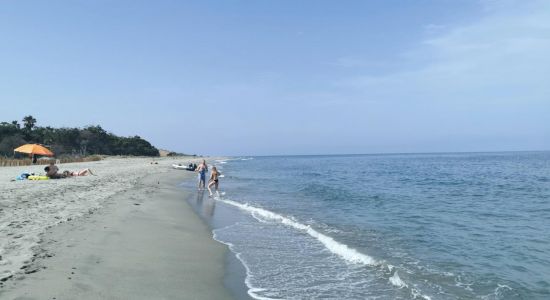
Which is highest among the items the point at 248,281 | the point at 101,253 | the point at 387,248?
the point at 101,253

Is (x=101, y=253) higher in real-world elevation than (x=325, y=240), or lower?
higher

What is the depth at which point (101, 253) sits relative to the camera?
7.91 m

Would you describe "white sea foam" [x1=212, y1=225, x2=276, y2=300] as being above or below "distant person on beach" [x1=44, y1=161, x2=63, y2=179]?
below

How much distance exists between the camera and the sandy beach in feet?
19.3

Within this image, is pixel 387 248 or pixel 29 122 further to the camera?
pixel 29 122

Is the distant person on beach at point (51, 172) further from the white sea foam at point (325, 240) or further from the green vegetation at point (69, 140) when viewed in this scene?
the green vegetation at point (69, 140)

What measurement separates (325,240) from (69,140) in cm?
7751

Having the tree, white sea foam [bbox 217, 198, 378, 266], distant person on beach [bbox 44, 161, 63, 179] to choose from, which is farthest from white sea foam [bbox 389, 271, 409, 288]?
the tree

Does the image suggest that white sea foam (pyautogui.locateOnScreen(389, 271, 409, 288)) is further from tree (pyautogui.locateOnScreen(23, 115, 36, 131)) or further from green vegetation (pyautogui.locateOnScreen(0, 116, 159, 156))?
tree (pyautogui.locateOnScreen(23, 115, 36, 131))

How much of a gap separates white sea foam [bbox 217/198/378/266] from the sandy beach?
2796mm

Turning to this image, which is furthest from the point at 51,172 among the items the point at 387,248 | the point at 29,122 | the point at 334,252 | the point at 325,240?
the point at 29,122

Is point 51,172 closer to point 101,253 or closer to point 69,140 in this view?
point 101,253

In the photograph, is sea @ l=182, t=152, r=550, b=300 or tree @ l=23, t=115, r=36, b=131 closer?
sea @ l=182, t=152, r=550, b=300

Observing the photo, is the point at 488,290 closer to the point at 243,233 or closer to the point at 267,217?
the point at 243,233
